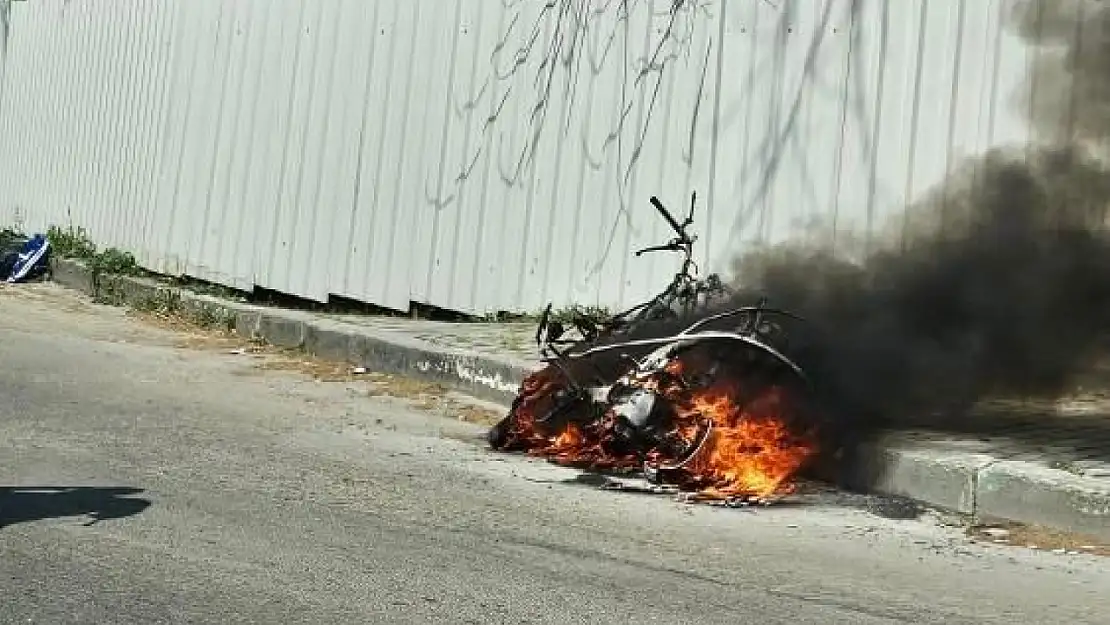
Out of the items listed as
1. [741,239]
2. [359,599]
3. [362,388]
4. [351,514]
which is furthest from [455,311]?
[359,599]

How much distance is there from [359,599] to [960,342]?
3862 mm

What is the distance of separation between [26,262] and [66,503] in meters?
10.9

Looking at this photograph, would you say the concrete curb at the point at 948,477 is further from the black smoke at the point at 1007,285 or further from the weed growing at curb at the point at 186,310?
the weed growing at curb at the point at 186,310

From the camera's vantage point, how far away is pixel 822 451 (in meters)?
6.81

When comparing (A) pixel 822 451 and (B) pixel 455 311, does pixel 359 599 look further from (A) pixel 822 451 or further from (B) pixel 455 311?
(B) pixel 455 311

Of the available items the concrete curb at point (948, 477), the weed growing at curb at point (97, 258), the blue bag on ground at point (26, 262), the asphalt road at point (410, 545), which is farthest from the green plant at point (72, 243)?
the asphalt road at point (410, 545)

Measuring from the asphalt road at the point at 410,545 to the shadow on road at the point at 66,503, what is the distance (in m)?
0.02

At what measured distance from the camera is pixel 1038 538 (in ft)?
19.2

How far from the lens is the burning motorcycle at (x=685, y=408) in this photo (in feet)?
21.9

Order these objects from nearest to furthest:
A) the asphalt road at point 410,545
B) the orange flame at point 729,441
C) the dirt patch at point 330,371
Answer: the asphalt road at point 410,545, the orange flame at point 729,441, the dirt patch at point 330,371

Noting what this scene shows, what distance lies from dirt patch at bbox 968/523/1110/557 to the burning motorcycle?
0.98m

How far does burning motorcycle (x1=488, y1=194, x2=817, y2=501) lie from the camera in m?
6.66

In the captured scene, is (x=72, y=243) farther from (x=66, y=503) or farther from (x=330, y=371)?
(x=66, y=503)

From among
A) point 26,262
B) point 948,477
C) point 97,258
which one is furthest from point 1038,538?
point 26,262
